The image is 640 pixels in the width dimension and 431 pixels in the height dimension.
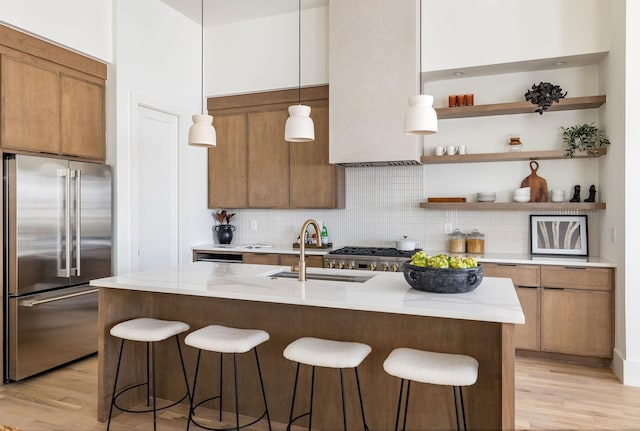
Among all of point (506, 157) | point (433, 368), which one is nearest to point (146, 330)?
point (433, 368)

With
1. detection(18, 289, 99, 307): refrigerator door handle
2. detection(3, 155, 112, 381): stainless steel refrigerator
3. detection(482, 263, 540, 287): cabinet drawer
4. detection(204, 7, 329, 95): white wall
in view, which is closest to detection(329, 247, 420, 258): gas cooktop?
detection(482, 263, 540, 287): cabinet drawer

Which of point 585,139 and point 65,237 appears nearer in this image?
point 65,237

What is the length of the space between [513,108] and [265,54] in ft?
9.13

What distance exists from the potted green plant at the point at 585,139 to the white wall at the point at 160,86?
12.9 ft

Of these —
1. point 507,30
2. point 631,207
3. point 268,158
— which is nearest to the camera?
point 631,207

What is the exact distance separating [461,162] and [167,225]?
3.20m

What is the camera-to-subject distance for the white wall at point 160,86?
4.28 m

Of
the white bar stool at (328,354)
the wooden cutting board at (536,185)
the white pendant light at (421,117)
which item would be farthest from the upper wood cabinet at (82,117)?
the wooden cutting board at (536,185)

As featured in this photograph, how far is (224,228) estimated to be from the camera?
5.62 m

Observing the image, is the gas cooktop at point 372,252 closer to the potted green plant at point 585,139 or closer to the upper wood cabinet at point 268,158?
the upper wood cabinet at point 268,158

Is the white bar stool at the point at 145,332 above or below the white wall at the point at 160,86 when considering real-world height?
below

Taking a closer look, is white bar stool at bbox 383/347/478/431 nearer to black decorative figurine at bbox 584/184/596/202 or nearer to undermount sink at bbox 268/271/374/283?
undermount sink at bbox 268/271/374/283

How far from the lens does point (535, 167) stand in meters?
4.43

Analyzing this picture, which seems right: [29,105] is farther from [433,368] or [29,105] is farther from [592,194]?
[592,194]
